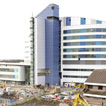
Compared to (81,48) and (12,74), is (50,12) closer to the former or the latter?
(81,48)

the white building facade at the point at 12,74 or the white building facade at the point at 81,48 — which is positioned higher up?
the white building facade at the point at 81,48

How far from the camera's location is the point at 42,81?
231ft

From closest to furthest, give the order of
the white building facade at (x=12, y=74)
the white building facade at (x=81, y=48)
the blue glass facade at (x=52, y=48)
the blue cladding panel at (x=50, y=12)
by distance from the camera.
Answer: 1. the white building facade at (x=81, y=48)
2. the blue glass facade at (x=52, y=48)
3. the blue cladding panel at (x=50, y=12)
4. the white building facade at (x=12, y=74)

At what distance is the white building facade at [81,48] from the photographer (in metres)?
68.1

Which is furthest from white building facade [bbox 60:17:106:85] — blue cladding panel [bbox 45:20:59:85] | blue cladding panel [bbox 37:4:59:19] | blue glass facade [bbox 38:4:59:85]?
blue cladding panel [bbox 37:4:59:19]

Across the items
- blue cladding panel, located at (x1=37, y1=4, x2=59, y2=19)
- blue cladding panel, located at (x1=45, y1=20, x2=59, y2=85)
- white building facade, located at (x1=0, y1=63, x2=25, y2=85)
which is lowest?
white building facade, located at (x1=0, y1=63, x2=25, y2=85)

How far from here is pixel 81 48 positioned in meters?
69.6

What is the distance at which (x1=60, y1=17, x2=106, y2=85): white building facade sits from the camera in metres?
68.1

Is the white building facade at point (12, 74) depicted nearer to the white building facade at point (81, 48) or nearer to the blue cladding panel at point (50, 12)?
the white building facade at point (81, 48)

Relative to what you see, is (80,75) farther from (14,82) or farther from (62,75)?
(14,82)

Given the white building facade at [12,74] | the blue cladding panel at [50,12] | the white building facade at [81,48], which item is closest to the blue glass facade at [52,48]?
the blue cladding panel at [50,12]

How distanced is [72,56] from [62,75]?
8.36m

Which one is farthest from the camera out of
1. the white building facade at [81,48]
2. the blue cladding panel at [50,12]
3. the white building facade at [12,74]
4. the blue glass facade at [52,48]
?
the white building facade at [12,74]

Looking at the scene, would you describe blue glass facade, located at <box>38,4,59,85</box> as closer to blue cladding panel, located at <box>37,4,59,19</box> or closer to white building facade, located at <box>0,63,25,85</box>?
blue cladding panel, located at <box>37,4,59,19</box>
